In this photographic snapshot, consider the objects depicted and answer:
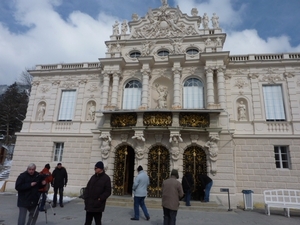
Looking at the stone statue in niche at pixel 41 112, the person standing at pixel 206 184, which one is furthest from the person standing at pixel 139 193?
the stone statue in niche at pixel 41 112

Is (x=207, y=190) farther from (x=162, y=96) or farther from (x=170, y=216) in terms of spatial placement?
(x=162, y=96)

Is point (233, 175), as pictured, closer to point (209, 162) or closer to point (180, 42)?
point (209, 162)

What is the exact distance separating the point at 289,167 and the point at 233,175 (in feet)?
13.6

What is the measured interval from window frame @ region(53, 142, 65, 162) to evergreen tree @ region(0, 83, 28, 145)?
71.8 feet

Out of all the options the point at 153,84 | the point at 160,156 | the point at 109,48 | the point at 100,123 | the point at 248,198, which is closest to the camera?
the point at 248,198

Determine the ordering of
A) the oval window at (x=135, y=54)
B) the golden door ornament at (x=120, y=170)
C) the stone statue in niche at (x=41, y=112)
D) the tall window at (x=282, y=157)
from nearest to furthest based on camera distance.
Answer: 1. the tall window at (x=282, y=157)
2. the golden door ornament at (x=120, y=170)
3. the stone statue in niche at (x=41, y=112)
4. the oval window at (x=135, y=54)

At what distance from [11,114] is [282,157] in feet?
132

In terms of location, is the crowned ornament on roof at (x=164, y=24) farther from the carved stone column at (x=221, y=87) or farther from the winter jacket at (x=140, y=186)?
the winter jacket at (x=140, y=186)

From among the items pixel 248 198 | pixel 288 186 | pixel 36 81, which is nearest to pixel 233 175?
pixel 248 198

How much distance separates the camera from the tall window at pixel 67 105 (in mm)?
18422

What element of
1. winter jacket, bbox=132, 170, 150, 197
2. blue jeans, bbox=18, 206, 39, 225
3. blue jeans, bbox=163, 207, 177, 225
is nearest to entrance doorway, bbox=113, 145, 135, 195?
winter jacket, bbox=132, 170, 150, 197

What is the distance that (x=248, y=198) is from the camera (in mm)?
12914

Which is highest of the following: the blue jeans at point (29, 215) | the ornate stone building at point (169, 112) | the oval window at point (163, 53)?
the oval window at point (163, 53)

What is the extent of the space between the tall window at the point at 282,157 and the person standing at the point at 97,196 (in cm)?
1382
